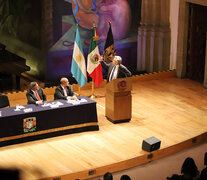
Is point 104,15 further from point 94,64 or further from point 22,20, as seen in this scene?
point 22,20

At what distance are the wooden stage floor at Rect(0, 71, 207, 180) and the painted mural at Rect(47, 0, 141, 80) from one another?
5.04 feet

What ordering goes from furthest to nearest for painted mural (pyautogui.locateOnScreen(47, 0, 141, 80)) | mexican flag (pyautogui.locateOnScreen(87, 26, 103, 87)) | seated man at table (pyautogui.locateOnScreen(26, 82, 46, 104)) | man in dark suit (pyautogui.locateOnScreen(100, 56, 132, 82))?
painted mural (pyautogui.locateOnScreen(47, 0, 141, 80)) → mexican flag (pyautogui.locateOnScreen(87, 26, 103, 87)) → man in dark suit (pyautogui.locateOnScreen(100, 56, 132, 82)) → seated man at table (pyautogui.locateOnScreen(26, 82, 46, 104))

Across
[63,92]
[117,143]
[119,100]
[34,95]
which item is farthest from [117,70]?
[34,95]

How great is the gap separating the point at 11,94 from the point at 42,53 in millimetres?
1386

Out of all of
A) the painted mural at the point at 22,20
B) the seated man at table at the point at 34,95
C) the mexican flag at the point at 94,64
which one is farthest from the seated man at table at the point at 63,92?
the painted mural at the point at 22,20

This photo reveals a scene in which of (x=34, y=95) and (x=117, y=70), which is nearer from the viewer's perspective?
(x=34, y=95)

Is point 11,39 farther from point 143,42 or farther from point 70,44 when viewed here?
point 143,42

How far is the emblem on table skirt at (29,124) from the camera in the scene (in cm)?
761

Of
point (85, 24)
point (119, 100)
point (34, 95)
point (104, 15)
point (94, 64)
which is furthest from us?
point (104, 15)

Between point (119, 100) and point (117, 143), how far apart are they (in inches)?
42.8

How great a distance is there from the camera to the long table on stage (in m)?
7.54

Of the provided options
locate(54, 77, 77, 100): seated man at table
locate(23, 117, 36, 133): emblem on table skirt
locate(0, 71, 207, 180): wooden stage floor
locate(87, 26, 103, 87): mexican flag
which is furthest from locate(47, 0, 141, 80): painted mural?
locate(23, 117, 36, 133): emblem on table skirt

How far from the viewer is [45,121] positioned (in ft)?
25.8

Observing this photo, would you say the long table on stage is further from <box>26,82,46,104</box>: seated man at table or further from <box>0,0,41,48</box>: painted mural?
<box>0,0,41,48</box>: painted mural
